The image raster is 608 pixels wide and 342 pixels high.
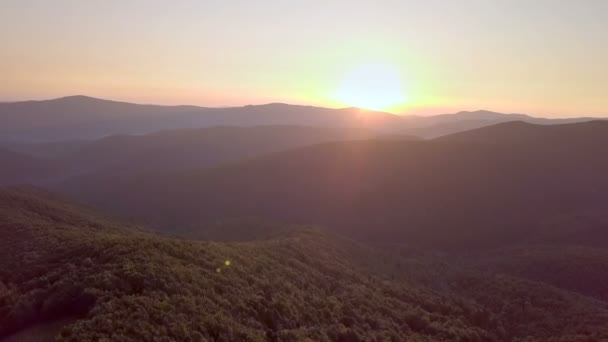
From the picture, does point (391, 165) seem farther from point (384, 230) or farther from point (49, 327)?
point (49, 327)

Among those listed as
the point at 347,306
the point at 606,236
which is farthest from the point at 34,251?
the point at 606,236

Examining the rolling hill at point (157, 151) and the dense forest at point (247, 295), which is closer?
the dense forest at point (247, 295)

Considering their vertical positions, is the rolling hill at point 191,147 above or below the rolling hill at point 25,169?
above

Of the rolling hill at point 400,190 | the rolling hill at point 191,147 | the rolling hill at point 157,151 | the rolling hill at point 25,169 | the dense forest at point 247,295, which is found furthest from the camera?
A: the rolling hill at point 191,147

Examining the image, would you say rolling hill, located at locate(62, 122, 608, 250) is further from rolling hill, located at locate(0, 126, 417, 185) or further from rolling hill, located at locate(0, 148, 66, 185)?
rolling hill, located at locate(0, 148, 66, 185)

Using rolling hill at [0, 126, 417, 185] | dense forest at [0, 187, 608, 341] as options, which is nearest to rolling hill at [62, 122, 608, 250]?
dense forest at [0, 187, 608, 341]

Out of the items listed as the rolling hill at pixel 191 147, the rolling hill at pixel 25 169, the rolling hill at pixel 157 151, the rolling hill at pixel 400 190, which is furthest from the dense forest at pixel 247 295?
the rolling hill at pixel 25 169

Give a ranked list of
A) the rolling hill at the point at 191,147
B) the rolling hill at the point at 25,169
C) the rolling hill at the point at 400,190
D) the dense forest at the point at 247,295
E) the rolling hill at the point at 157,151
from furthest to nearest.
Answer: the rolling hill at the point at 191,147
the rolling hill at the point at 157,151
the rolling hill at the point at 25,169
the rolling hill at the point at 400,190
the dense forest at the point at 247,295

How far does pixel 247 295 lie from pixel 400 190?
47680mm

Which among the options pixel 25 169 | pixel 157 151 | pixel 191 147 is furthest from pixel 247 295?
pixel 25 169

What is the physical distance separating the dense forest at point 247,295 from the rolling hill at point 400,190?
66.7 feet

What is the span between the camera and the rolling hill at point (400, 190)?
176 ft

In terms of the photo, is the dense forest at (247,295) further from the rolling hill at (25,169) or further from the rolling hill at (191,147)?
the rolling hill at (25,169)

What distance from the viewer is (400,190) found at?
62.4 metres
